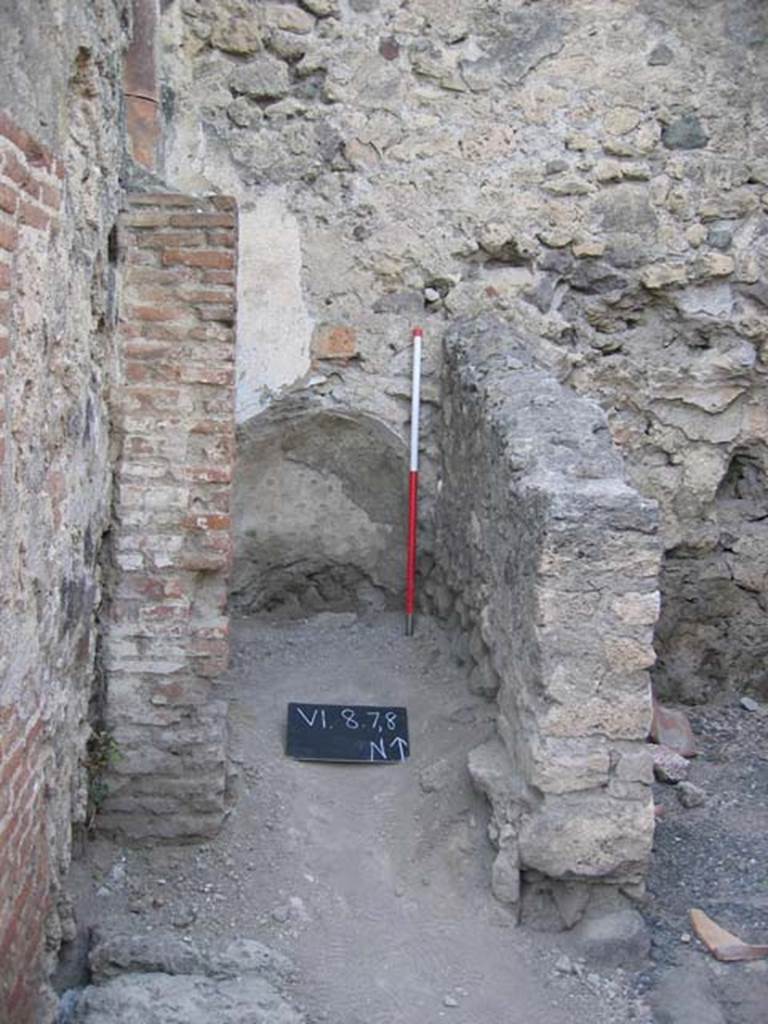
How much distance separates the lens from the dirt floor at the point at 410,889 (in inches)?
149

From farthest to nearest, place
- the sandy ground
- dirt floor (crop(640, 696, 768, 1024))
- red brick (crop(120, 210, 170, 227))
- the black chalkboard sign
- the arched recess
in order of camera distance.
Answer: the arched recess
the black chalkboard sign
red brick (crop(120, 210, 170, 227))
dirt floor (crop(640, 696, 768, 1024))
the sandy ground

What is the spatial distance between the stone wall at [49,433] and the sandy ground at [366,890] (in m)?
0.36

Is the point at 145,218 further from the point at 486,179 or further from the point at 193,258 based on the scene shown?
the point at 486,179

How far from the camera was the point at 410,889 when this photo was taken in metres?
4.21

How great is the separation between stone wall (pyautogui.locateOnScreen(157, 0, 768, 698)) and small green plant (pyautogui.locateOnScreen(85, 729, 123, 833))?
207 cm

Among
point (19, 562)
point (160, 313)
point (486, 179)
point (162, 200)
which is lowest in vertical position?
point (19, 562)

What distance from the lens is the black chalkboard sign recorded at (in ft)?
16.0

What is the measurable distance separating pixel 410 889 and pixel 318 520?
92.1 inches

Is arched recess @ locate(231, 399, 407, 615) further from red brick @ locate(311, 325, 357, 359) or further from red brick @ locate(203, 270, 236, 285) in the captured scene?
red brick @ locate(203, 270, 236, 285)

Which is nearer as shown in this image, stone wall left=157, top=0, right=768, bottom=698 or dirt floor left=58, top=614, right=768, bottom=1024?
dirt floor left=58, top=614, right=768, bottom=1024

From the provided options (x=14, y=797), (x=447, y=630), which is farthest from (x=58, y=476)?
(x=447, y=630)

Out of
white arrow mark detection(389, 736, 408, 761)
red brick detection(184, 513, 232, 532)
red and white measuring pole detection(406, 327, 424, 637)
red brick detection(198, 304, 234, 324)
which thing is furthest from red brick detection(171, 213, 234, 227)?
white arrow mark detection(389, 736, 408, 761)

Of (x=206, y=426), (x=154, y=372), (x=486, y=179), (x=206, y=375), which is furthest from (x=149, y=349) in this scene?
(x=486, y=179)

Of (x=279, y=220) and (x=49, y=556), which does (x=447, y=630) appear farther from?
(x=49, y=556)
